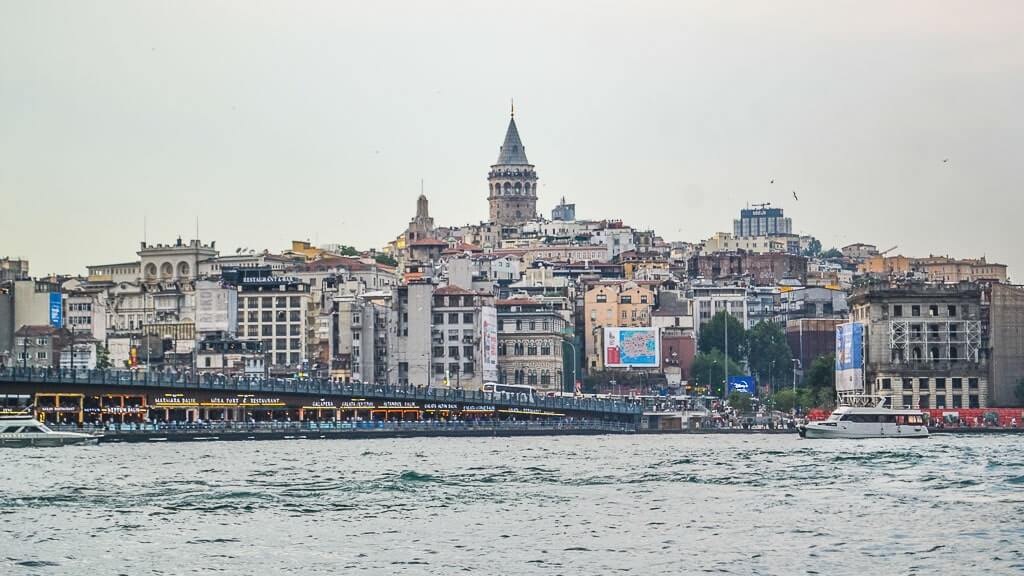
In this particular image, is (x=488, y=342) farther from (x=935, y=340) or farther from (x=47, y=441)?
(x=47, y=441)

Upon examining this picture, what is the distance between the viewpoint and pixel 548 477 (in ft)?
273

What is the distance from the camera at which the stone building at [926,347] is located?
154 metres

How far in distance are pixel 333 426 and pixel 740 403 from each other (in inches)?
1921

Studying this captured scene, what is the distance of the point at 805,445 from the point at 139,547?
63.2 metres

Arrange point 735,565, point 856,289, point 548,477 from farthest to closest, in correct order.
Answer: point 856,289, point 548,477, point 735,565

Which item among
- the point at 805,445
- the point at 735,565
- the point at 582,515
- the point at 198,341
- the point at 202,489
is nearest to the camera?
the point at 735,565

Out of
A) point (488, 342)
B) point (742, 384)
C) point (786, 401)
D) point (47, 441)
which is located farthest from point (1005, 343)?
point (47, 441)

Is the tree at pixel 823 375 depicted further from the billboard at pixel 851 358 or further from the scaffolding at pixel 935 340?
the scaffolding at pixel 935 340

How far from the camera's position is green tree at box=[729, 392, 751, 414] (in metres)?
180

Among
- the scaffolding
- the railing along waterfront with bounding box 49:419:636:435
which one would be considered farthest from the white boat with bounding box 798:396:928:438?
the scaffolding

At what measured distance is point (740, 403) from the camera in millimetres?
180625

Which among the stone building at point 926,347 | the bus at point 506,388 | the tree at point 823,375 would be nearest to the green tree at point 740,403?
the tree at point 823,375

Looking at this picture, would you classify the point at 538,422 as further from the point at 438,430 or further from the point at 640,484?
the point at 640,484

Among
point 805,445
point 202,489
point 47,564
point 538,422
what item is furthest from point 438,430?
point 47,564
